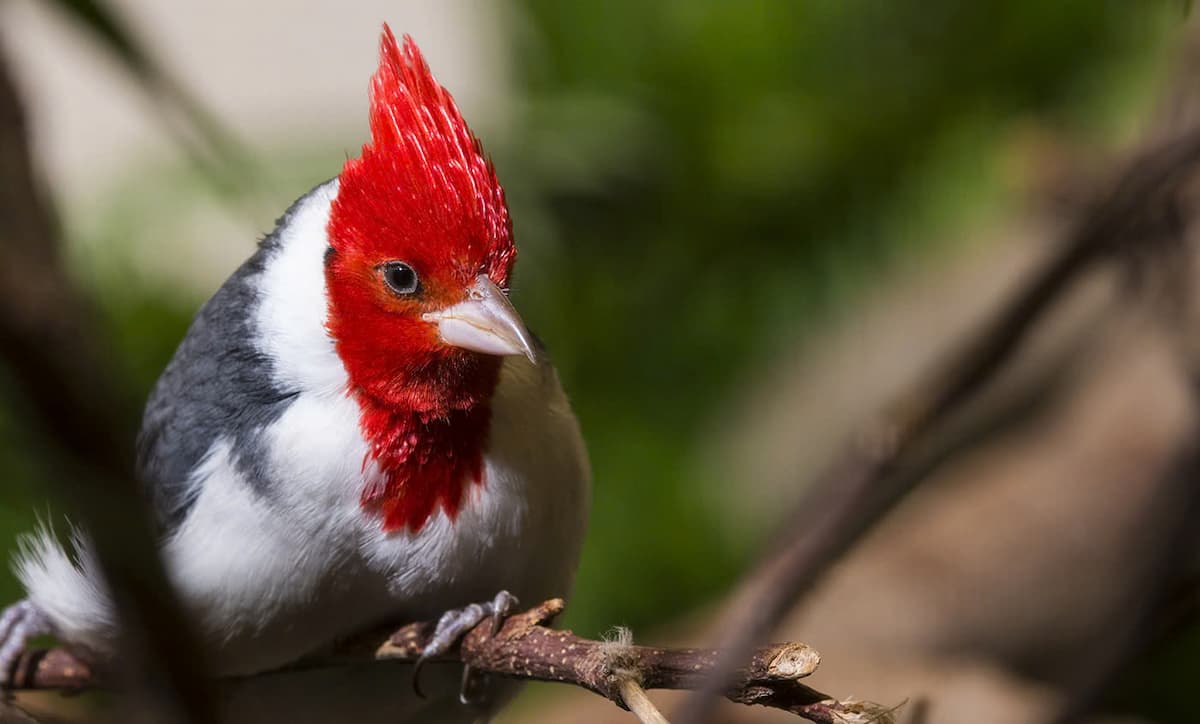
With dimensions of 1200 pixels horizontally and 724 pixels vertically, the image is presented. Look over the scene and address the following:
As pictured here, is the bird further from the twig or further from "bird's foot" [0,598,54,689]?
the twig

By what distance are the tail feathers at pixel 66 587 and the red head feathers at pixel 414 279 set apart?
21 cm

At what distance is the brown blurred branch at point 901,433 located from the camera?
299 mm

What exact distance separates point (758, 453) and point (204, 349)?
3.72 feet

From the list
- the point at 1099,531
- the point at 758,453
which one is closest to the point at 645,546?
the point at 758,453

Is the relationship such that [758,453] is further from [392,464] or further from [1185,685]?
[392,464]

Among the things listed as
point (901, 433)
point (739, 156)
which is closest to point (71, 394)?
point (901, 433)

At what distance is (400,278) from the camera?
84 cm

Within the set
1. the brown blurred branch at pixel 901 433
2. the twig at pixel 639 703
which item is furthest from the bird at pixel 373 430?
the brown blurred branch at pixel 901 433

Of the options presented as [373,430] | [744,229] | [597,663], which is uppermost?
[744,229]

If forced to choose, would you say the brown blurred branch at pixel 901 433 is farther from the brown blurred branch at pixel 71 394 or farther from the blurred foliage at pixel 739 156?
the blurred foliage at pixel 739 156

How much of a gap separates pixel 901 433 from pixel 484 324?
1.69 feet

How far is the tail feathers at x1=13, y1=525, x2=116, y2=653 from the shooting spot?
89 centimetres

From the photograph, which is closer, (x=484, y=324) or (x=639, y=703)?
(x=639, y=703)

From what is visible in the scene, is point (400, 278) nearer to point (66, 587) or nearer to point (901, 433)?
point (66, 587)
